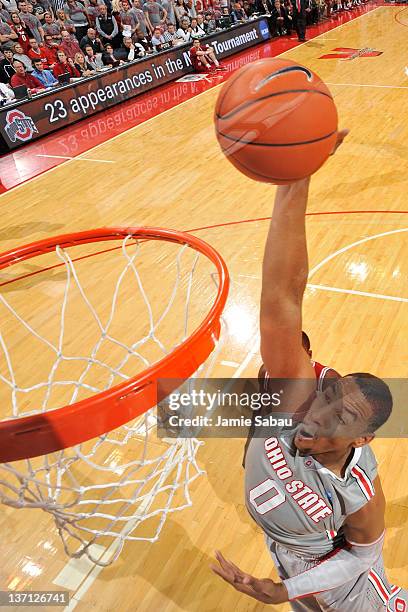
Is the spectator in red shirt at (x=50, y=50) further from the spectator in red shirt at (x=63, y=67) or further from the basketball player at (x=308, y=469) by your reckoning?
the basketball player at (x=308, y=469)

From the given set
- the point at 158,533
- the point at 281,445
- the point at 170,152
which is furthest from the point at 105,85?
the point at 281,445

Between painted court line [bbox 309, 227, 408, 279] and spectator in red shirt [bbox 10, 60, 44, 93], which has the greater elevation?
spectator in red shirt [bbox 10, 60, 44, 93]

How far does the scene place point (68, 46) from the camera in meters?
11.4

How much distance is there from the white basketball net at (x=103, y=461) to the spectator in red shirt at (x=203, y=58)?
28.9ft

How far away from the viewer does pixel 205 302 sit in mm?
5027

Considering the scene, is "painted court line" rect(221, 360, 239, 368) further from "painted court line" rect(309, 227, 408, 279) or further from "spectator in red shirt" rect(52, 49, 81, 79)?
"spectator in red shirt" rect(52, 49, 81, 79)

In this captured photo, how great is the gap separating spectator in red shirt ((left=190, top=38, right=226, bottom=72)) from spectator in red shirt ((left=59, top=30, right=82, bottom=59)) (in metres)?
2.56

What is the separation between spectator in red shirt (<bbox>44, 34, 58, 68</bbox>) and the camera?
36.9ft

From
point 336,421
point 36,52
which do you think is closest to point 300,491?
point 336,421

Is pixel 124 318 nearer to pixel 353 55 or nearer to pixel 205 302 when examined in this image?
pixel 205 302

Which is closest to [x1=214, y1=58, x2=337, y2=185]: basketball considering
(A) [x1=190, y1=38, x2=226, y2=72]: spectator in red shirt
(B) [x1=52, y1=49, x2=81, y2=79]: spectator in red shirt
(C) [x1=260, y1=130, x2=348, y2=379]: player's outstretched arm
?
(C) [x1=260, y1=130, x2=348, y2=379]: player's outstretched arm

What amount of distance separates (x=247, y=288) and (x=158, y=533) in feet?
8.39

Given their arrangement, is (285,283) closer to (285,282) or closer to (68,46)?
(285,282)

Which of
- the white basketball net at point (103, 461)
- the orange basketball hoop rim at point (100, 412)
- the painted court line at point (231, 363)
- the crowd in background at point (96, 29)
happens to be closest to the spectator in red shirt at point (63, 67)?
the crowd in background at point (96, 29)
